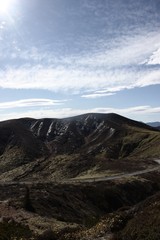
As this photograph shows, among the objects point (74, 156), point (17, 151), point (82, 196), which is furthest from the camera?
point (17, 151)

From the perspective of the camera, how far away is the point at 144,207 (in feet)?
75.6

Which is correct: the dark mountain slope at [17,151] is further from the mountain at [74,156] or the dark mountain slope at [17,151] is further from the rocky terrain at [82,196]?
the rocky terrain at [82,196]

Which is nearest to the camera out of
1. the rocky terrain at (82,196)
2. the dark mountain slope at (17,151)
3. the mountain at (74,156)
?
the rocky terrain at (82,196)

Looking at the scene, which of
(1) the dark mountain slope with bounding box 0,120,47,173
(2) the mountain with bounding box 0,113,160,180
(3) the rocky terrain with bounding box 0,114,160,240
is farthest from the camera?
(1) the dark mountain slope with bounding box 0,120,47,173

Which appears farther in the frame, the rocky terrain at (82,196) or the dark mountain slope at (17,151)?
the dark mountain slope at (17,151)

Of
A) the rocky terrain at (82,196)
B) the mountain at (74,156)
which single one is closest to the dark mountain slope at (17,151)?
the mountain at (74,156)

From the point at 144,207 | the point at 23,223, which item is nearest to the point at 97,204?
the point at 23,223

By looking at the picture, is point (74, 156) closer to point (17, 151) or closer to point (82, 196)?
point (17, 151)

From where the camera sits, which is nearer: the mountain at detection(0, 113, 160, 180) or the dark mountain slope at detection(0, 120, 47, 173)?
the mountain at detection(0, 113, 160, 180)

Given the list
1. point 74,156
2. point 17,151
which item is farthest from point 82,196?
point 17,151

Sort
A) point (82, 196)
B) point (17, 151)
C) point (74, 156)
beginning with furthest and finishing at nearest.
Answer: point (17, 151) < point (74, 156) < point (82, 196)

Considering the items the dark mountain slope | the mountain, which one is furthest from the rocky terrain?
the dark mountain slope

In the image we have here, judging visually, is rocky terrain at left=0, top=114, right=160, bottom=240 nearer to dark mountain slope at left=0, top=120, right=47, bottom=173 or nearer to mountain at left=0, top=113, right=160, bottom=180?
mountain at left=0, top=113, right=160, bottom=180

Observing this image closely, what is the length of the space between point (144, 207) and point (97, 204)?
108 feet
